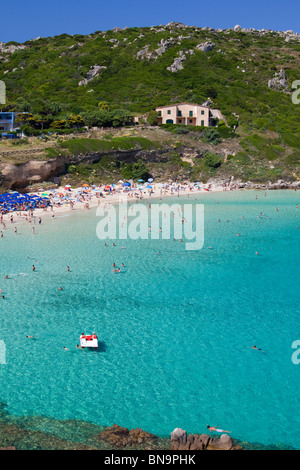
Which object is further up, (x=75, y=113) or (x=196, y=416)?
(x=75, y=113)

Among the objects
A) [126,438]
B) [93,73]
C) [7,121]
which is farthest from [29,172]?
[93,73]

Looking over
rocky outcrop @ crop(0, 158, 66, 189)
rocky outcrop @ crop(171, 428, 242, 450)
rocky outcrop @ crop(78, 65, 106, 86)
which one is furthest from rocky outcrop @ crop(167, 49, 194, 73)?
rocky outcrop @ crop(171, 428, 242, 450)

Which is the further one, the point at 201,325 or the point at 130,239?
the point at 130,239

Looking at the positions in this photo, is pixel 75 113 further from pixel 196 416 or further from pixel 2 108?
pixel 196 416

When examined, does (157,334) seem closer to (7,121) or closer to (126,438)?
(126,438)

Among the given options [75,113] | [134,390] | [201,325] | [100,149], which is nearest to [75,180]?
[100,149]
